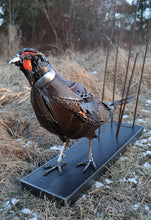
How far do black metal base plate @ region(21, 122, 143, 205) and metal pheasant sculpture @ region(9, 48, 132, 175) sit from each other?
315mm

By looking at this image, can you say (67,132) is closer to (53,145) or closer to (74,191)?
(74,191)

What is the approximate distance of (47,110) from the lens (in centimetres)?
114

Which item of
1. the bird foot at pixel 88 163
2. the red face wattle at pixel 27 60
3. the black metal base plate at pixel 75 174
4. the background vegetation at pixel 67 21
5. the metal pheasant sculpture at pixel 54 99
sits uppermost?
the background vegetation at pixel 67 21

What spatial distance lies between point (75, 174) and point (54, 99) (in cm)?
63

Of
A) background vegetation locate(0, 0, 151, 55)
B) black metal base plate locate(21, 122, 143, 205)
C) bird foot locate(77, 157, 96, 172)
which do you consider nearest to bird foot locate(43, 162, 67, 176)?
black metal base plate locate(21, 122, 143, 205)

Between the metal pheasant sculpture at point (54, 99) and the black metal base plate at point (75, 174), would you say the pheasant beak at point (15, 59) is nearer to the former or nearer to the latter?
the metal pheasant sculpture at point (54, 99)

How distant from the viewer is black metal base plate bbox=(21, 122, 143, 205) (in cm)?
129

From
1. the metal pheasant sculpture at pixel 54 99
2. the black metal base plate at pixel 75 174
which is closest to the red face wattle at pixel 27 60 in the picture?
the metal pheasant sculpture at pixel 54 99

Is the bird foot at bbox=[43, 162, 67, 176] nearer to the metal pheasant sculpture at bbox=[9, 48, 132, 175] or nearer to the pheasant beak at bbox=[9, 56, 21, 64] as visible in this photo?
the metal pheasant sculpture at bbox=[9, 48, 132, 175]

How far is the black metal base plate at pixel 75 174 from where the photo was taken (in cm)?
129

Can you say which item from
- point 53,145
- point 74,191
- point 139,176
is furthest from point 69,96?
point 53,145

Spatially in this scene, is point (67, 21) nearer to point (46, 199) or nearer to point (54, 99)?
point (54, 99)

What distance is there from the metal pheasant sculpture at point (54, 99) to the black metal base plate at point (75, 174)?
0.32 meters

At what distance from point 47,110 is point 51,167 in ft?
1.93
